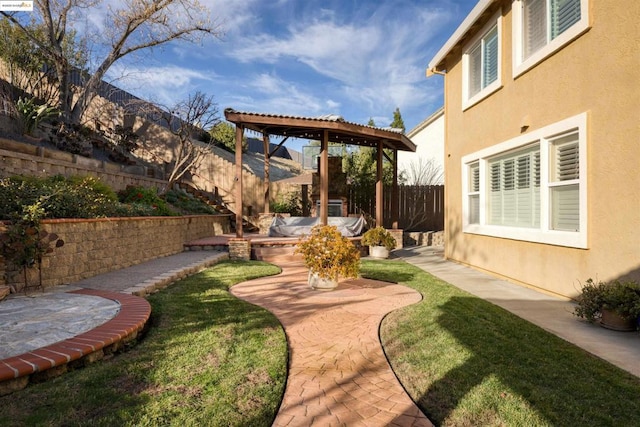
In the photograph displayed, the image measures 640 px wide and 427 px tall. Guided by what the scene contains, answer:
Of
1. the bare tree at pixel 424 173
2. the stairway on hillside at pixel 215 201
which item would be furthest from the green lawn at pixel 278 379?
the bare tree at pixel 424 173

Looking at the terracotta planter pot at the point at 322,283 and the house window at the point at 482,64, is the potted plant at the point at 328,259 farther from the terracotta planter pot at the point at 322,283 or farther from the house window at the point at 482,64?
the house window at the point at 482,64

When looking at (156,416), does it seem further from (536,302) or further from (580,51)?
(580,51)

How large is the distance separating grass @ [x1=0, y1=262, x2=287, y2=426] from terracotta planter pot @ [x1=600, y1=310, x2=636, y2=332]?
3.76 m

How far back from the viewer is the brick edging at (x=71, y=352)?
8.80 feet

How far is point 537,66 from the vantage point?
21.4 ft

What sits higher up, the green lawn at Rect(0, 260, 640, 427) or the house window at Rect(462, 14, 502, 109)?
the house window at Rect(462, 14, 502, 109)

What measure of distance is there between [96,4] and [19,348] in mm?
14339

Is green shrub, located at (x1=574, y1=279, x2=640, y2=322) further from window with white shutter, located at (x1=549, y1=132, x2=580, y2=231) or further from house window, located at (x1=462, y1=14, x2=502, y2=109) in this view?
house window, located at (x1=462, y1=14, x2=502, y2=109)

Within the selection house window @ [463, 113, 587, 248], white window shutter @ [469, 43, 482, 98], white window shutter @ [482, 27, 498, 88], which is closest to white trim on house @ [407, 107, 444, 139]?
white window shutter @ [469, 43, 482, 98]

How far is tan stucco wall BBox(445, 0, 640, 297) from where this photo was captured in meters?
4.68

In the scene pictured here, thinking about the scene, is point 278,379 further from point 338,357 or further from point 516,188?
point 516,188

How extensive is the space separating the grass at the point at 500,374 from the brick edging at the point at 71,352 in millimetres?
2579

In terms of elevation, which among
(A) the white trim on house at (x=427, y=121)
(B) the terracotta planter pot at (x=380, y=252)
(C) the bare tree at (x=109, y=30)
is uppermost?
(C) the bare tree at (x=109, y=30)

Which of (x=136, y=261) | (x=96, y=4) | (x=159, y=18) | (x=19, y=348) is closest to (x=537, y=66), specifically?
(x=19, y=348)
